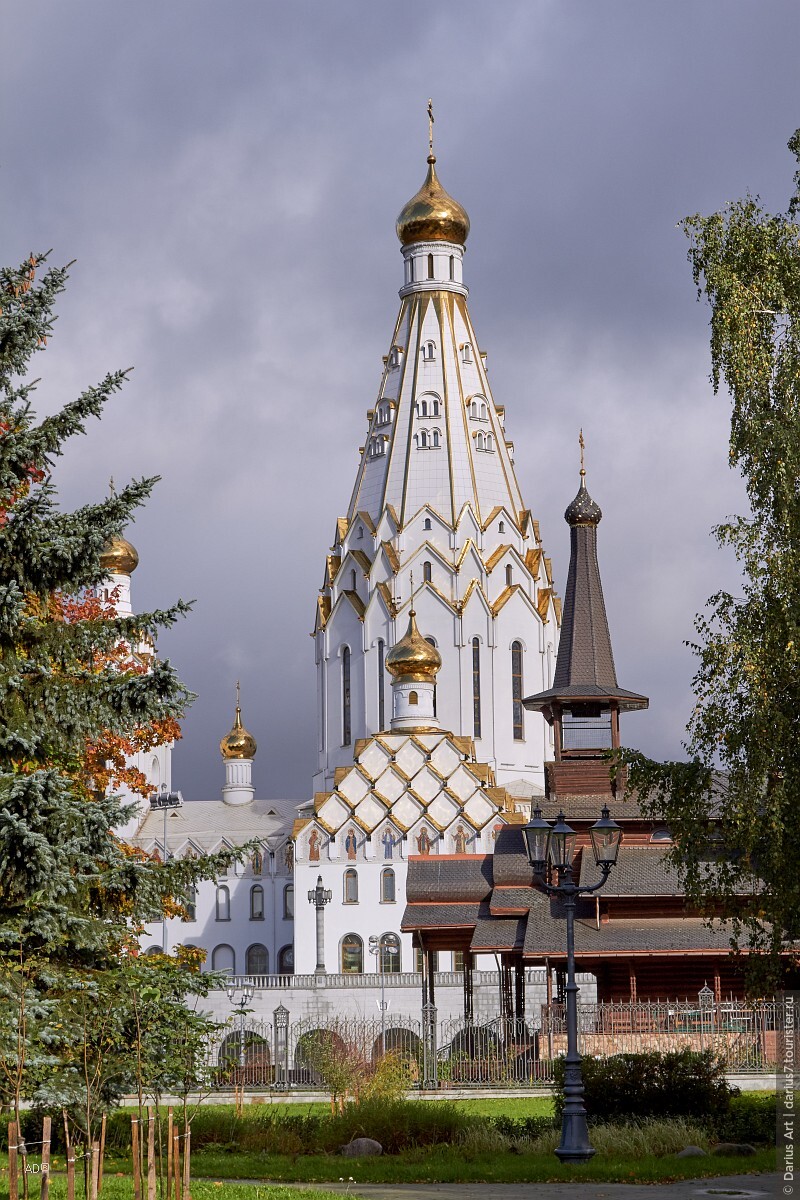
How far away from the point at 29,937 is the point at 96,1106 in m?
1.43

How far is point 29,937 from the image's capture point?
11.6m

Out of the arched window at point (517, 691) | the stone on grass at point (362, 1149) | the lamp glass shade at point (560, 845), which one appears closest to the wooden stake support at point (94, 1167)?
the stone on grass at point (362, 1149)

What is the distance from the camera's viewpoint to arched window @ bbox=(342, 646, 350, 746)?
66.5 m

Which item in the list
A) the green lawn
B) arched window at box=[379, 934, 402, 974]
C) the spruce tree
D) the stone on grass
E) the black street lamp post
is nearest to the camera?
the spruce tree

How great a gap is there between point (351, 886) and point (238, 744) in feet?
81.9

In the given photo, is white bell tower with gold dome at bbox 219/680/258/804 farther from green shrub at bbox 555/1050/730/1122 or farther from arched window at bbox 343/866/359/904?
green shrub at bbox 555/1050/730/1122

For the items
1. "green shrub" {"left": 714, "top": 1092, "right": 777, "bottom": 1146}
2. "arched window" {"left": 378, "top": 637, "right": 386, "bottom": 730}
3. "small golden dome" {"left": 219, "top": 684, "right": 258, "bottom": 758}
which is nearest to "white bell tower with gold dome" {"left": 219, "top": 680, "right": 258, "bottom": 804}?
"small golden dome" {"left": 219, "top": 684, "right": 258, "bottom": 758}

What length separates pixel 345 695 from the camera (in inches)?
2623

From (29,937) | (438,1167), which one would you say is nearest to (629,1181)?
(438,1167)

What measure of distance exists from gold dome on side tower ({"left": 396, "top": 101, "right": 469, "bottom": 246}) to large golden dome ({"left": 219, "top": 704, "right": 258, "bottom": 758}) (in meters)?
24.8

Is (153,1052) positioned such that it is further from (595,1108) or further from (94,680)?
(595,1108)

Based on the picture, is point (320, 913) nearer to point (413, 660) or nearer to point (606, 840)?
point (413, 660)

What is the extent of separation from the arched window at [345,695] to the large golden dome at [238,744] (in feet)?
51.3

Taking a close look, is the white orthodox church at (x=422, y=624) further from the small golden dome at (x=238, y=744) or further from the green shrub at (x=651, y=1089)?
the green shrub at (x=651, y=1089)
